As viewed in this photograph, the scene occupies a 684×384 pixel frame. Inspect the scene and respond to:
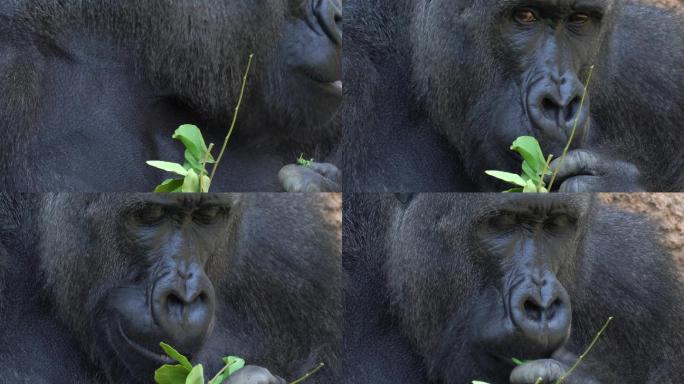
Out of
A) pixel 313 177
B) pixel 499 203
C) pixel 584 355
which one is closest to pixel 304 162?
pixel 313 177

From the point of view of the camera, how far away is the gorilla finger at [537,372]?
2.36 metres

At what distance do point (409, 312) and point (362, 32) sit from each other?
1.69ft

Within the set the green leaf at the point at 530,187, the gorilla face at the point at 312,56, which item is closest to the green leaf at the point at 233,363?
the gorilla face at the point at 312,56

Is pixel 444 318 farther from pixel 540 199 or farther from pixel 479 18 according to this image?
pixel 479 18

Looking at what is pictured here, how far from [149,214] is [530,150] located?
665 millimetres

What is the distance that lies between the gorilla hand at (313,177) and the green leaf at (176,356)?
0.39m

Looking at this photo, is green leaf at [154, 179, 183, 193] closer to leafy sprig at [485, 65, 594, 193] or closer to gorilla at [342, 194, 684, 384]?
gorilla at [342, 194, 684, 384]

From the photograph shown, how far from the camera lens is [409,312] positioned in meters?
2.50

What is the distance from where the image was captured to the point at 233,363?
8.01 feet

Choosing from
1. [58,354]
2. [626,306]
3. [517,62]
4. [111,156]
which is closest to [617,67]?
[517,62]

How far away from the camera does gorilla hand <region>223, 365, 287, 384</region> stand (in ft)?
7.80

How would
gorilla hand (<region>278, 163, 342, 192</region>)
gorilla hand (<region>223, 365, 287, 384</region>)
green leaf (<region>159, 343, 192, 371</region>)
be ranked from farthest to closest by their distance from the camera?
gorilla hand (<region>278, 163, 342, 192</region>) < gorilla hand (<region>223, 365, 287, 384</region>) < green leaf (<region>159, 343, 192, 371</region>)

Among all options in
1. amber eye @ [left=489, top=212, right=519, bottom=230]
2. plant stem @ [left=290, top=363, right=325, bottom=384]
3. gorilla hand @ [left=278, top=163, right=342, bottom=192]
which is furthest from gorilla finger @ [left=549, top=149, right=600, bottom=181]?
plant stem @ [left=290, top=363, right=325, bottom=384]

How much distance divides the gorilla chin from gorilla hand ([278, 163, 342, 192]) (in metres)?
0.28
